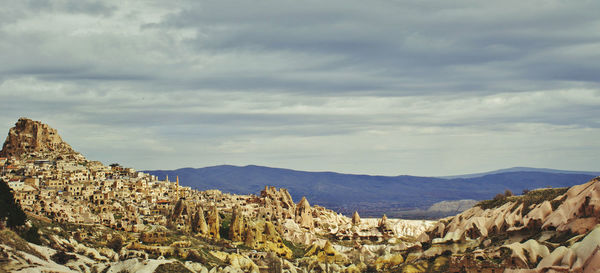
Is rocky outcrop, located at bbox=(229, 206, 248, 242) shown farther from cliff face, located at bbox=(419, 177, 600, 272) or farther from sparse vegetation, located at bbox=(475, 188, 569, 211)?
sparse vegetation, located at bbox=(475, 188, 569, 211)

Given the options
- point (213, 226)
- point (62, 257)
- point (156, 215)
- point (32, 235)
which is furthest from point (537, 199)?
point (156, 215)

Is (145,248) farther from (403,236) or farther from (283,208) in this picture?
(403,236)

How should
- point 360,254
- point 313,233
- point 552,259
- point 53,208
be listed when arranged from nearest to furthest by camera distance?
1. point 552,259
2. point 53,208
3. point 360,254
4. point 313,233

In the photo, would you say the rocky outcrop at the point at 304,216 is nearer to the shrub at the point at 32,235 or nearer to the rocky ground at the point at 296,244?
the rocky ground at the point at 296,244

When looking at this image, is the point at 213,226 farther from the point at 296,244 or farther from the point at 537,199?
the point at 537,199

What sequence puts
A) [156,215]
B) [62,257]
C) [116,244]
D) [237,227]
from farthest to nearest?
[156,215], [237,227], [116,244], [62,257]

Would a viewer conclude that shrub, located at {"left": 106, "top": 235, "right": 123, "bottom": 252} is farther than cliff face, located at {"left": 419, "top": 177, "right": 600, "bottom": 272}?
Yes

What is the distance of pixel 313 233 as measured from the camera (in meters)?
181

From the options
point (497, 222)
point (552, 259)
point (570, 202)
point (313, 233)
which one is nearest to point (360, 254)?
point (313, 233)

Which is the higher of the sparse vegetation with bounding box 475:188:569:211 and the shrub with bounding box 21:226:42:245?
the sparse vegetation with bounding box 475:188:569:211

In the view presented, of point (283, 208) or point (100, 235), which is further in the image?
point (283, 208)

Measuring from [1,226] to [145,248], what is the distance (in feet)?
91.1

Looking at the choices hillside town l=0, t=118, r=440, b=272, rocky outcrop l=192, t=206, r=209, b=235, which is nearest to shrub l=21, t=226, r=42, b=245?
hillside town l=0, t=118, r=440, b=272

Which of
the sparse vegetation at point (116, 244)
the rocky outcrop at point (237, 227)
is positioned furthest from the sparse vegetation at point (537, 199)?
the sparse vegetation at point (116, 244)
